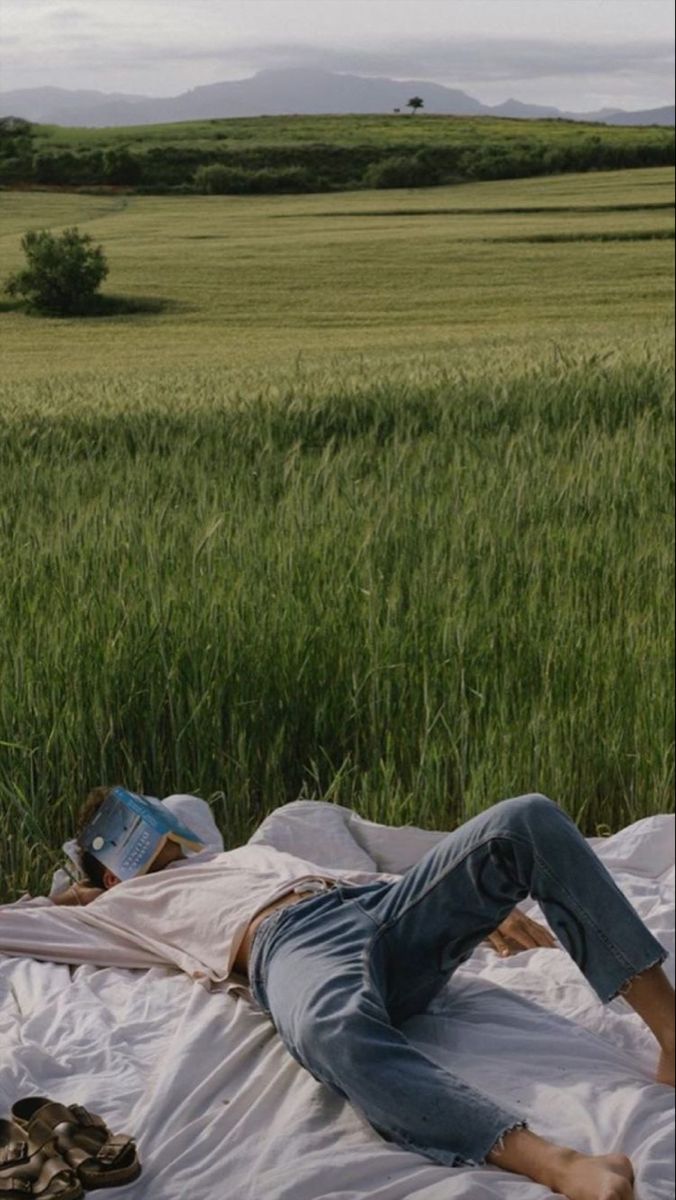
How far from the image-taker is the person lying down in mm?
1521

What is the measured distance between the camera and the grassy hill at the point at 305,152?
2.21 m

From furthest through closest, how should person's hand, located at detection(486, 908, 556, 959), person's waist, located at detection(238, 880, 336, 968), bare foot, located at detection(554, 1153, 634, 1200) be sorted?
person's hand, located at detection(486, 908, 556, 959)
person's waist, located at detection(238, 880, 336, 968)
bare foot, located at detection(554, 1153, 634, 1200)

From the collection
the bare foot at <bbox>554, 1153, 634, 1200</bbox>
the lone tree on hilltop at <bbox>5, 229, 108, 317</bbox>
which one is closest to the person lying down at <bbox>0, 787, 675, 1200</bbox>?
the bare foot at <bbox>554, 1153, 634, 1200</bbox>

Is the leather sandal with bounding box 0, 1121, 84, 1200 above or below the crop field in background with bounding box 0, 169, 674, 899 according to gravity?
below

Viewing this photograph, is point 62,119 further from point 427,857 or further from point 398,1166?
point 398,1166

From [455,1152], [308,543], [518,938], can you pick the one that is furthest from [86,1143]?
[308,543]

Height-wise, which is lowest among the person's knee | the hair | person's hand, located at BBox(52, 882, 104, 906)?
person's hand, located at BBox(52, 882, 104, 906)

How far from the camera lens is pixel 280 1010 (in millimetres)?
1685

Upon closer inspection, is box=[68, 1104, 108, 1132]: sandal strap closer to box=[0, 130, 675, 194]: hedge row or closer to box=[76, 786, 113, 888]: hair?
box=[76, 786, 113, 888]: hair

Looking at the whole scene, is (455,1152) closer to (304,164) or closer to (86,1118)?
(86,1118)

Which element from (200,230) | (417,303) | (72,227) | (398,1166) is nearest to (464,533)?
(417,303)

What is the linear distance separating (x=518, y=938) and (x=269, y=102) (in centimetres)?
126

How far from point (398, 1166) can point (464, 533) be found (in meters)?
1.30

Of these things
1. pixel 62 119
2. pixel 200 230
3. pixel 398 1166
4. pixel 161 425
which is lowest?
pixel 398 1166
